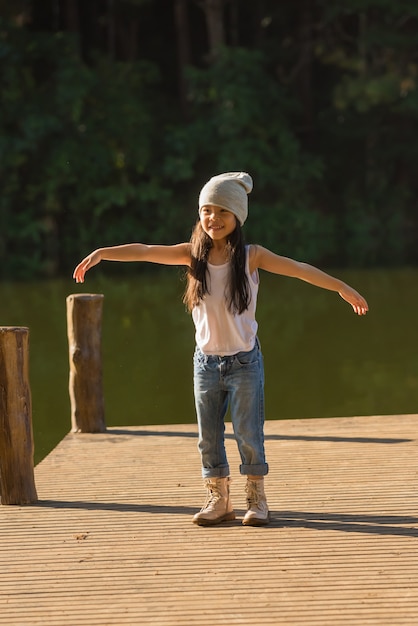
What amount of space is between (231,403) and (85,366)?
1929 mm

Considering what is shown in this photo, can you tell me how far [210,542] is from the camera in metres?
3.79

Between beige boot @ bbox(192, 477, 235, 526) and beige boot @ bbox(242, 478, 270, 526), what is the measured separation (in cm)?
8

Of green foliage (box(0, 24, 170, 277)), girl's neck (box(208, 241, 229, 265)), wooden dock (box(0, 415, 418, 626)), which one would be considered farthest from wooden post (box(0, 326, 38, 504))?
green foliage (box(0, 24, 170, 277))

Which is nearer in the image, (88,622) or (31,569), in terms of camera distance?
(88,622)

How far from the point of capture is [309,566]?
11.5 feet

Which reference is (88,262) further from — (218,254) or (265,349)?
(265,349)

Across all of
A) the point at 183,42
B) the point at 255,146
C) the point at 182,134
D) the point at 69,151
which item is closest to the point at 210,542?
the point at 69,151

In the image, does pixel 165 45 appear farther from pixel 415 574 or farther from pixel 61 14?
pixel 415 574

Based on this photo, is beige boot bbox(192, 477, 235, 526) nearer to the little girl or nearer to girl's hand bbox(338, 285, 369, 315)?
the little girl

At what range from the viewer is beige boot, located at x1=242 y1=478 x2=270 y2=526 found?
155 inches

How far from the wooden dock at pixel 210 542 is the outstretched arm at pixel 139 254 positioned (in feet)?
3.19

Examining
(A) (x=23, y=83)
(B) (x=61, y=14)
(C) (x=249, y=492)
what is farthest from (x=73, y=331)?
(B) (x=61, y=14)

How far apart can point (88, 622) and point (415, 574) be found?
1045 millimetres

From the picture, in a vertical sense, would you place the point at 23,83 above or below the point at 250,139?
above
